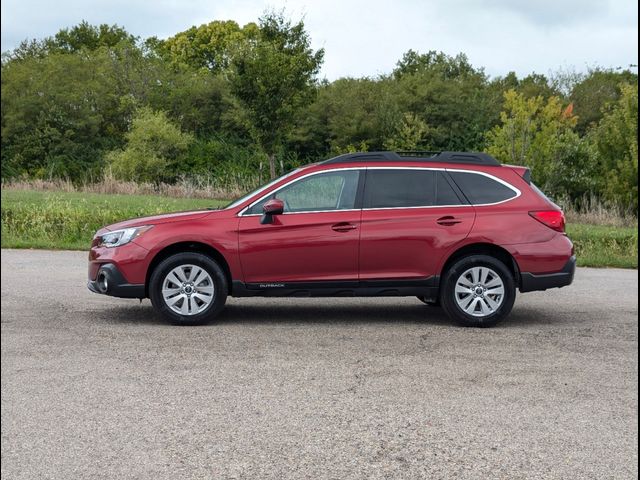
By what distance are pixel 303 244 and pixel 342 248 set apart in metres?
0.41

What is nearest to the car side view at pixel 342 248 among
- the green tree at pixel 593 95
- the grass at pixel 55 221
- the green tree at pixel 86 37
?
the grass at pixel 55 221

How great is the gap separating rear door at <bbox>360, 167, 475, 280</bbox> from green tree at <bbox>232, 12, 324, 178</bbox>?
1606 centimetres

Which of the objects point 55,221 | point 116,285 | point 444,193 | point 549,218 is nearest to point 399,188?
point 444,193

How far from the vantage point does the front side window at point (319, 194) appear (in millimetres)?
9383

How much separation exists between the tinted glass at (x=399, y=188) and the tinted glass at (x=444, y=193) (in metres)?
0.05

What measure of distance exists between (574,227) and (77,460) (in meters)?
17.9

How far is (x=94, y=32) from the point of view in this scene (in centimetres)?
6950

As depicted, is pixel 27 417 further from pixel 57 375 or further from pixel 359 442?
pixel 359 442

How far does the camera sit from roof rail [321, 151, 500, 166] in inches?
380

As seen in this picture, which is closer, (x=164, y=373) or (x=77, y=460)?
(x=77, y=460)

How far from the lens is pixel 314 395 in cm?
636

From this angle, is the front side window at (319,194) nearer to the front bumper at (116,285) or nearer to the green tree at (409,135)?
the front bumper at (116,285)

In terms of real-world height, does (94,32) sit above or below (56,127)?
above

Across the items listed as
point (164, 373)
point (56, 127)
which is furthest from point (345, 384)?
point (56, 127)
